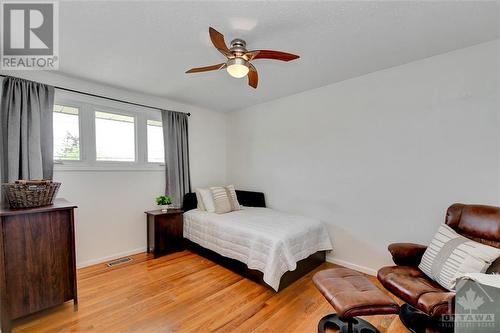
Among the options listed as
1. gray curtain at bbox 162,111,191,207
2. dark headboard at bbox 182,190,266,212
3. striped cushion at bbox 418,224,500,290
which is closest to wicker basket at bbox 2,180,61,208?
gray curtain at bbox 162,111,191,207

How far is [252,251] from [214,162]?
91.9 inches

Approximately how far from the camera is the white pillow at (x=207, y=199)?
353 cm

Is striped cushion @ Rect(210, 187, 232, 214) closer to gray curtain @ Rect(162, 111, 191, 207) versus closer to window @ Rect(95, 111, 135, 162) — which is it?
gray curtain @ Rect(162, 111, 191, 207)

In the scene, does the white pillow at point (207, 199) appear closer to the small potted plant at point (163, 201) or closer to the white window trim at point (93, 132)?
the small potted plant at point (163, 201)

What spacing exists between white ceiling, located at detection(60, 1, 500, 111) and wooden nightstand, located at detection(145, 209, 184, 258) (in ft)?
6.35

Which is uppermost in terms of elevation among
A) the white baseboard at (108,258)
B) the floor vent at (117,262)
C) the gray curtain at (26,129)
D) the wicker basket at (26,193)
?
the gray curtain at (26,129)

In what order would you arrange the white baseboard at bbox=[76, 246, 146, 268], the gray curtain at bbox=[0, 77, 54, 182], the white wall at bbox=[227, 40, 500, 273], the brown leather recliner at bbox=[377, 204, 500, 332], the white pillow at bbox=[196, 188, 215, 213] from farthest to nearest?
the white pillow at bbox=[196, 188, 215, 213] < the white baseboard at bbox=[76, 246, 146, 268] < the gray curtain at bbox=[0, 77, 54, 182] < the white wall at bbox=[227, 40, 500, 273] < the brown leather recliner at bbox=[377, 204, 500, 332]

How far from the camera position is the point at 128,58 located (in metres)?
2.30

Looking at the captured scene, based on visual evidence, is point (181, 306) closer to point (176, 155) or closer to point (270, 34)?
point (176, 155)

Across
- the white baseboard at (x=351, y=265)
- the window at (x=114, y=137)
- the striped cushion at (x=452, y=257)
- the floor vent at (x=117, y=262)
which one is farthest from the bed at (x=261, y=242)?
the window at (x=114, y=137)

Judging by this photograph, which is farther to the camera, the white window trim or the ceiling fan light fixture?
the white window trim

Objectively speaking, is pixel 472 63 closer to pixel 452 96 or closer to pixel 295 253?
pixel 452 96

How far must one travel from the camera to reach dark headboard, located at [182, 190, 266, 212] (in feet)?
12.3

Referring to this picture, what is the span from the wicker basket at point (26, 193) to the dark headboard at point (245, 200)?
77.1 inches
